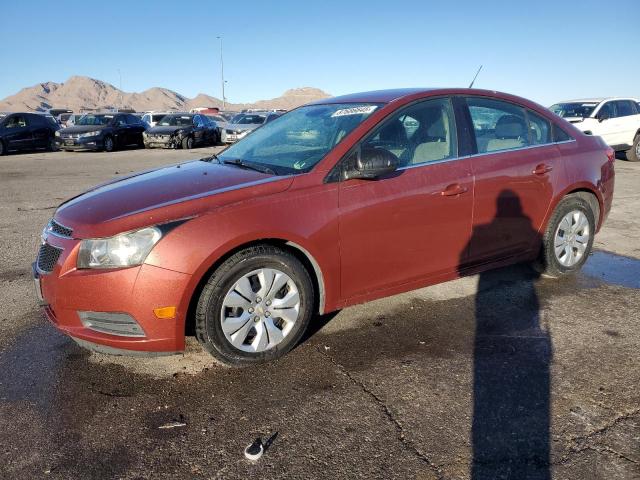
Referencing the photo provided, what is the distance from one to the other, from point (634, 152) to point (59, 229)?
15719 mm

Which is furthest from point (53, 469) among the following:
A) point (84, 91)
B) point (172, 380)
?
point (84, 91)

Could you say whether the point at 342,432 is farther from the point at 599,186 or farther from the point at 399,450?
the point at 599,186

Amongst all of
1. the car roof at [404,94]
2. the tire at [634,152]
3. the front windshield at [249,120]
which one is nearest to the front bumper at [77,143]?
the front windshield at [249,120]

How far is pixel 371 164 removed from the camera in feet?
10.7

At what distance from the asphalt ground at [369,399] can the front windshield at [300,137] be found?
4.04 feet

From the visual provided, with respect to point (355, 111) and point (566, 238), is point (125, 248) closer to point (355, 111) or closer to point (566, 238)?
point (355, 111)

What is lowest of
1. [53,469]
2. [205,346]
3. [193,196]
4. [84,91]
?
A: [53,469]

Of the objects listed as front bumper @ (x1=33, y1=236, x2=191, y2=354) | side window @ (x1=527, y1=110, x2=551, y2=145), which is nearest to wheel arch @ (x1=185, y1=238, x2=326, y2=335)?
front bumper @ (x1=33, y1=236, x2=191, y2=354)

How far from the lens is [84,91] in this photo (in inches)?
6988

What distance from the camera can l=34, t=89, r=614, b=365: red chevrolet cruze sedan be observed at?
2859mm

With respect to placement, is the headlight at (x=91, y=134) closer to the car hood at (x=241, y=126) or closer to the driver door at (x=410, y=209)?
the car hood at (x=241, y=126)

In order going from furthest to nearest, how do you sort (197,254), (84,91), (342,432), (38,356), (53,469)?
(84,91)
(38,356)
(197,254)
(342,432)
(53,469)

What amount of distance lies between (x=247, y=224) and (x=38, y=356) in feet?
5.56

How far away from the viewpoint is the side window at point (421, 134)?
368 centimetres
